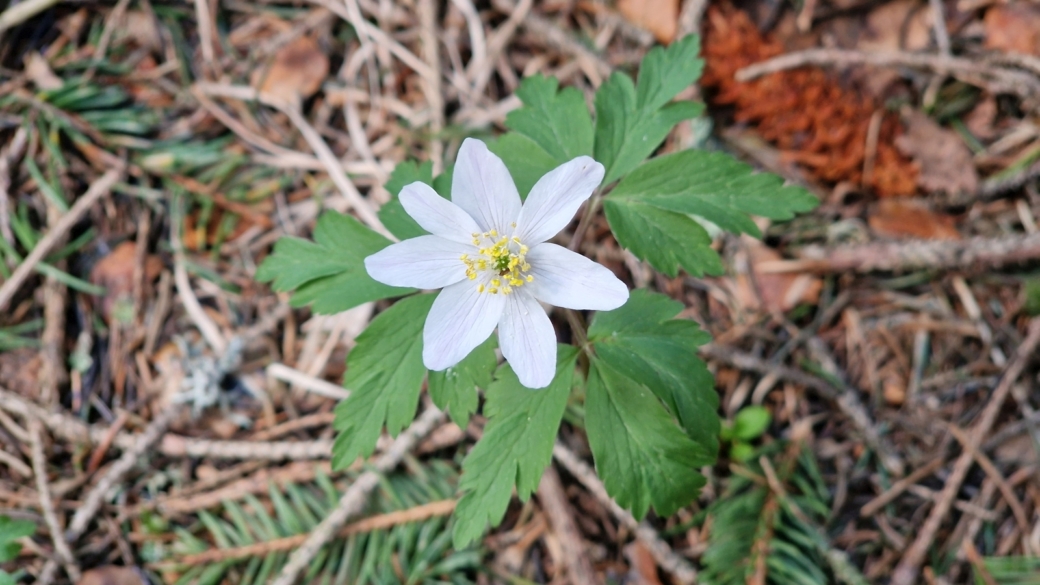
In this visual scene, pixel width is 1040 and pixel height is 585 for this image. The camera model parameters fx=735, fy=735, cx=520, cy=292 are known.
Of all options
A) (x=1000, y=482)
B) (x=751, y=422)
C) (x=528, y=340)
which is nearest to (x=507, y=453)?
(x=528, y=340)

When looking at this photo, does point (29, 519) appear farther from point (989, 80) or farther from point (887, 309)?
point (989, 80)

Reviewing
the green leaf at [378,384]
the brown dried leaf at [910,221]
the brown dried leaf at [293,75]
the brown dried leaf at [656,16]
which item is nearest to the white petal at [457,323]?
the green leaf at [378,384]

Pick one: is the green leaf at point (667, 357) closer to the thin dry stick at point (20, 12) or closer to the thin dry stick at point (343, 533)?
the thin dry stick at point (343, 533)

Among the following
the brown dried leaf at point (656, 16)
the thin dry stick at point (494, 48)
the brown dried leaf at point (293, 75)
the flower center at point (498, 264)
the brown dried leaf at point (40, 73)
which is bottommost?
the flower center at point (498, 264)

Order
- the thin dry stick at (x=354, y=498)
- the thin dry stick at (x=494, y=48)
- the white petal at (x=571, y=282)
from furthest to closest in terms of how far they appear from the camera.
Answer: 1. the thin dry stick at (x=494, y=48)
2. the thin dry stick at (x=354, y=498)
3. the white petal at (x=571, y=282)

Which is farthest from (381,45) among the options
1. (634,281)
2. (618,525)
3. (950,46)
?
(950,46)

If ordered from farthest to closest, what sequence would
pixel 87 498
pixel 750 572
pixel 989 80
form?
pixel 989 80 < pixel 87 498 < pixel 750 572

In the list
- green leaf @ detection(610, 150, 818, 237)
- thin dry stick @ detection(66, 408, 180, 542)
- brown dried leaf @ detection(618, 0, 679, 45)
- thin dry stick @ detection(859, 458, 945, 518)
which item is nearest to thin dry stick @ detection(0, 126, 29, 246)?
thin dry stick @ detection(66, 408, 180, 542)

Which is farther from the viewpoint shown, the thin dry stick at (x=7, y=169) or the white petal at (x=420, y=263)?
the thin dry stick at (x=7, y=169)
